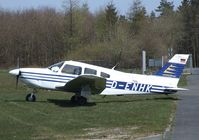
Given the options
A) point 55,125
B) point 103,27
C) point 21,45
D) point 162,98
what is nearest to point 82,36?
point 103,27

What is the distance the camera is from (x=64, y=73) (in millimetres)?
21688

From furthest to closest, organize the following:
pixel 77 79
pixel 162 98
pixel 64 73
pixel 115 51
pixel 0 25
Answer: pixel 0 25 → pixel 115 51 → pixel 162 98 → pixel 64 73 → pixel 77 79

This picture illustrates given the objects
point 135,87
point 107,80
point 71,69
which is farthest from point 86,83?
point 135,87

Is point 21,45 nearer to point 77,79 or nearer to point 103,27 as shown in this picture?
point 103,27

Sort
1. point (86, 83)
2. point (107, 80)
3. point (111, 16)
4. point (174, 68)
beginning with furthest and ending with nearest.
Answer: point (111, 16) < point (174, 68) < point (107, 80) < point (86, 83)

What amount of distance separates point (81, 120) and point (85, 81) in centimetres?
515

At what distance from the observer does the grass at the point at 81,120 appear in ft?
40.7

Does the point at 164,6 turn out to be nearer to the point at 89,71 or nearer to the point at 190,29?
the point at 190,29

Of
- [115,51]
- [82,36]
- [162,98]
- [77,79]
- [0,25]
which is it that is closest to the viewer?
[77,79]

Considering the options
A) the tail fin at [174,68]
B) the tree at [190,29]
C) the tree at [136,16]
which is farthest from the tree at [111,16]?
the tail fin at [174,68]

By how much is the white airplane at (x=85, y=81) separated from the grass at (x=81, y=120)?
2.49 feet

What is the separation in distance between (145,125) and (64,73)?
8394 mm

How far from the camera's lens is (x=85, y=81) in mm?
20453

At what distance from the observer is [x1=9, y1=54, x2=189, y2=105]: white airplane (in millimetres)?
20844
